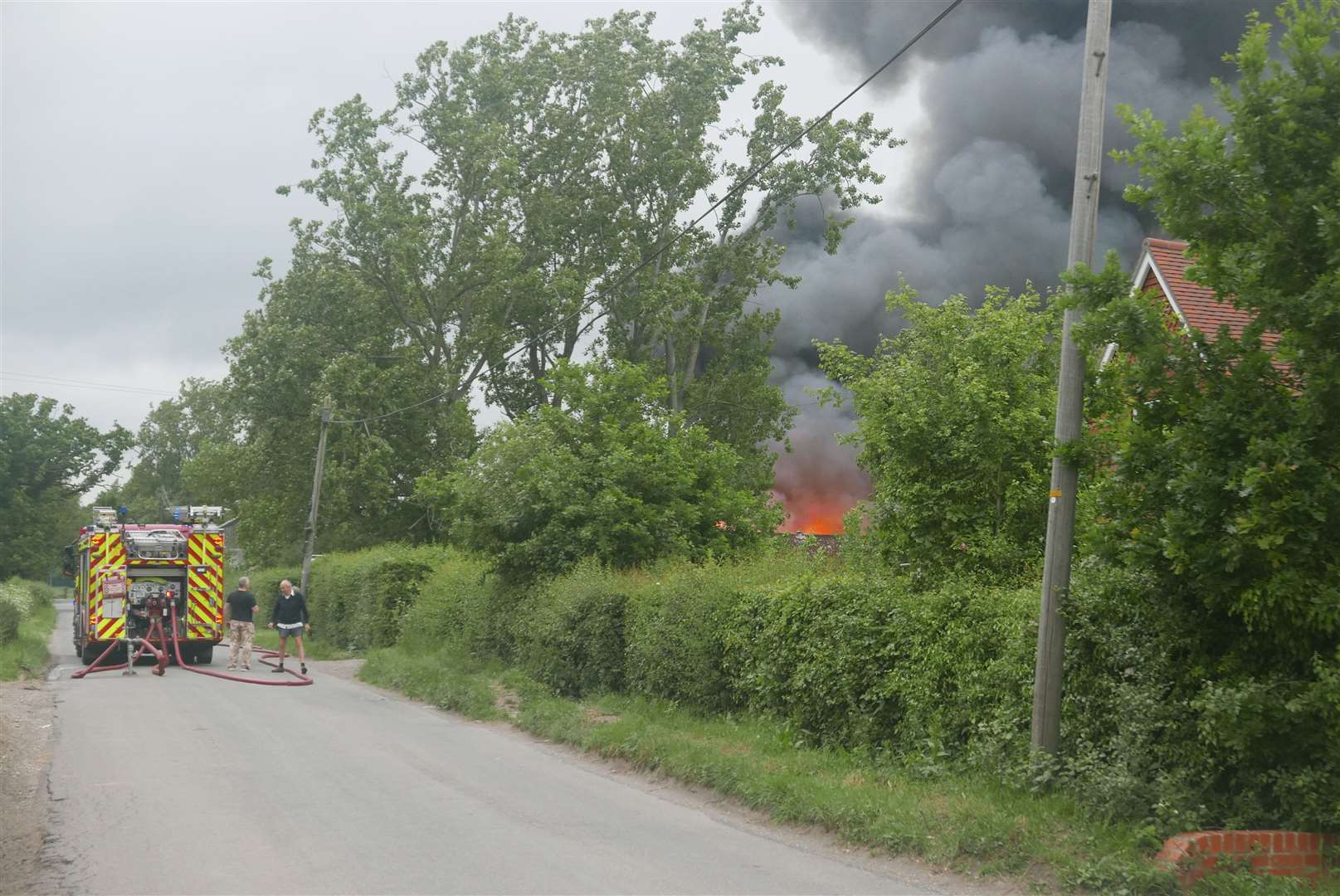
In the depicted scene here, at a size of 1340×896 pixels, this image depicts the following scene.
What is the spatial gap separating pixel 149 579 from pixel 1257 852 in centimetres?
2261

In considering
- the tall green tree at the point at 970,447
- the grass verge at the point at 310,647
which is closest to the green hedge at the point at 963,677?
the tall green tree at the point at 970,447

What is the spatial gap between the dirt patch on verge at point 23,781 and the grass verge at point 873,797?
5.36 m

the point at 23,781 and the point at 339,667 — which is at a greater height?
the point at 339,667

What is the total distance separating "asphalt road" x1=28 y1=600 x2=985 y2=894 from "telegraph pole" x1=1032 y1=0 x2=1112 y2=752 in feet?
5.21

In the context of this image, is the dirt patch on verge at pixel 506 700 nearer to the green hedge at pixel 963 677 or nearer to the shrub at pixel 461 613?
the green hedge at pixel 963 677

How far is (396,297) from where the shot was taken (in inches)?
1710

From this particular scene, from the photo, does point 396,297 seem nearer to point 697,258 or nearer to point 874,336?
point 697,258

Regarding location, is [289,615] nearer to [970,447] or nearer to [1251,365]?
[970,447]

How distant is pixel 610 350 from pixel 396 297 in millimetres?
7705

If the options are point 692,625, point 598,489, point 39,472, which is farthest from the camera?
point 39,472

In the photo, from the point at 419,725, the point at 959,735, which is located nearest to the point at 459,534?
the point at 419,725

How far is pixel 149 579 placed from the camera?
82.2 feet

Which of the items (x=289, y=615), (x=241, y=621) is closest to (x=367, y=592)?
(x=241, y=621)

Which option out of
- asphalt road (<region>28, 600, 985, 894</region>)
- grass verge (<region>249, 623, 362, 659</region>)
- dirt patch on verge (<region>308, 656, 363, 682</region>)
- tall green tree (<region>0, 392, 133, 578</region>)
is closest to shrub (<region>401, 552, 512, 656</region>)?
dirt patch on verge (<region>308, 656, 363, 682</region>)
